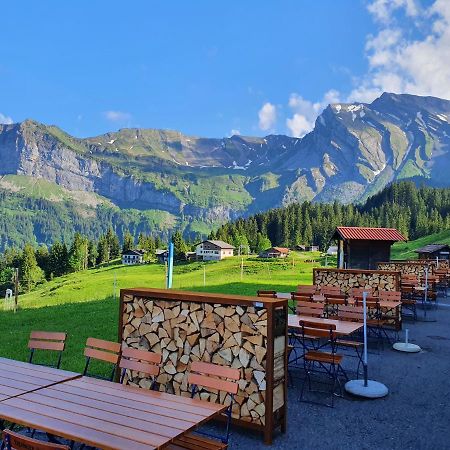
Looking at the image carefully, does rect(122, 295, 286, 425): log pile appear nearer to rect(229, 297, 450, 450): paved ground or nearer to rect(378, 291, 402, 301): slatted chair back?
rect(229, 297, 450, 450): paved ground

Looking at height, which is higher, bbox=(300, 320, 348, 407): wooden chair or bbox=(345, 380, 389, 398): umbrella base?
bbox=(300, 320, 348, 407): wooden chair

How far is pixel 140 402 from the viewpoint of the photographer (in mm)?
4492

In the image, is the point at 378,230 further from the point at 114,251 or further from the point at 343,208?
the point at 343,208

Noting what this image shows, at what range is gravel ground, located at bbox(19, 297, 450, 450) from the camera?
580 cm

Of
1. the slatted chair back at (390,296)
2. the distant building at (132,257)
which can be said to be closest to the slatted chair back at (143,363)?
the slatted chair back at (390,296)

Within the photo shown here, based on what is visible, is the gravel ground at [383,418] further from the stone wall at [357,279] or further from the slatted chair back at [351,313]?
the stone wall at [357,279]

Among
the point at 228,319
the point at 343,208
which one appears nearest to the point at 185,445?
the point at 228,319

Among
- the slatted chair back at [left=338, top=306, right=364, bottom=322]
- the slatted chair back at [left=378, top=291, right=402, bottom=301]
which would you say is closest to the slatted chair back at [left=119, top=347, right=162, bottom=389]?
the slatted chair back at [left=338, top=306, right=364, bottom=322]

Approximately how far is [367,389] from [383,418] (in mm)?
1080

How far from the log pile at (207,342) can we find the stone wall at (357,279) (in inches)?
383

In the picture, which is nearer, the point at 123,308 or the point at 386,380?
the point at 123,308

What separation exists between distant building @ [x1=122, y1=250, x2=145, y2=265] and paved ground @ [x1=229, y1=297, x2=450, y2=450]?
90.4 metres

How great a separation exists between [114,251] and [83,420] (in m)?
115

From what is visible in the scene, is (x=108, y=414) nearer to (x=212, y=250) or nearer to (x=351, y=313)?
(x=351, y=313)
